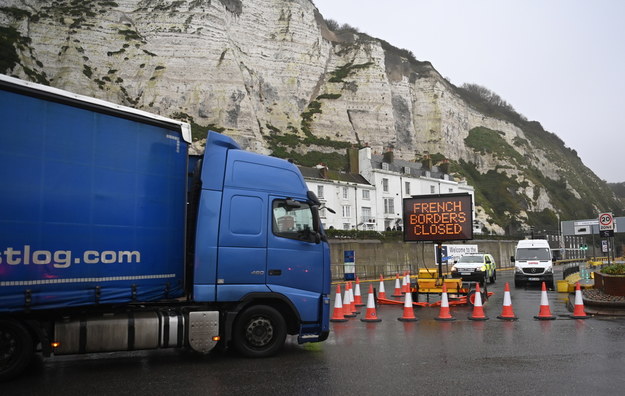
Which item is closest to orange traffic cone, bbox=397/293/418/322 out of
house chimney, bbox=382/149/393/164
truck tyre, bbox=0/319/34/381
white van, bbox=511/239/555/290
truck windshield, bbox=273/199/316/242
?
truck windshield, bbox=273/199/316/242

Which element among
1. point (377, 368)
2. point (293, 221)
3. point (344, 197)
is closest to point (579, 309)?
point (377, 368)

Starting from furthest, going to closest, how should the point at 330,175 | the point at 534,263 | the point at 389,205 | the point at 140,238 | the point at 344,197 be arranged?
the point at 389,205
the point at 330,175
the point at 344,197
the point at 534,263
the point at 140,238

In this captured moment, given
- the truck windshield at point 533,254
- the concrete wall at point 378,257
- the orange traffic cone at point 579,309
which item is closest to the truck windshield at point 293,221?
the orange traffic cone at point 579,309

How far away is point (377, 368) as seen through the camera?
735cm

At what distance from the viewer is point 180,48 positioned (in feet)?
234

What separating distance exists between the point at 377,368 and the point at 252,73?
74739 millimetres

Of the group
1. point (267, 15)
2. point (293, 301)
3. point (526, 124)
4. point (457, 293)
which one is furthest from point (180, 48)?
point (526, 124)

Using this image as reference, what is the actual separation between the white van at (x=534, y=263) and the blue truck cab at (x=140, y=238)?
19.1 m

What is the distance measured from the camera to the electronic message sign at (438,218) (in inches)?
642

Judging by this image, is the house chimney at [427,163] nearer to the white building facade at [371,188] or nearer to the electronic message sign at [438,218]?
the white building facade at [371,188]

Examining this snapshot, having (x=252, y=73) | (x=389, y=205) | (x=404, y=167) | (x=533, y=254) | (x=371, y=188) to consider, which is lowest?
(x=533, y=254)

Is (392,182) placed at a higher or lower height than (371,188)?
higher

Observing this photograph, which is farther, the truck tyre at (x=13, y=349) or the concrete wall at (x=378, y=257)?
the concrete wall at (x=378, y=257)

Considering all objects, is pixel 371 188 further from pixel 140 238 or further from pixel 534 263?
pixel 140 238
